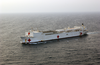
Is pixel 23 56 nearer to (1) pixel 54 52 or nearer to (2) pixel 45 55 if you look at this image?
(2) pixel 45 55

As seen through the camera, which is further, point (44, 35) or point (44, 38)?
point (44, 38)

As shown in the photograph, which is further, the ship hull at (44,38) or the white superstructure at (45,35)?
the white superstructure at (45,35)

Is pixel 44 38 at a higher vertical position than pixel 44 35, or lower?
lower

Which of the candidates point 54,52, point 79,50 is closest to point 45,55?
point 54,52

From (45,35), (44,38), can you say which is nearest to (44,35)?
(45,35)

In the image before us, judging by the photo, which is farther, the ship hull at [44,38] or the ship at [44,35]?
the ship at [44,35]

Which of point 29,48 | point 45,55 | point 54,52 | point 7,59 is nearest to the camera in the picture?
point 7,59

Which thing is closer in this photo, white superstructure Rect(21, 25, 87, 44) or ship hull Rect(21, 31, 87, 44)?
ship hull Rect(21, 31, 87, 44)

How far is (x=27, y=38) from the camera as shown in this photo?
3095cm

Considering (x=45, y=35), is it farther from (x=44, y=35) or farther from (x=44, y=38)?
(x=44, y=38)

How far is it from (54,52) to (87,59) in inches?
335

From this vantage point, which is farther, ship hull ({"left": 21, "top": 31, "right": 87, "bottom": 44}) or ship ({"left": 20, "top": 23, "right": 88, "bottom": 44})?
ship ({"left": 20, "top": 23, "right": 88, "bottom": 44})

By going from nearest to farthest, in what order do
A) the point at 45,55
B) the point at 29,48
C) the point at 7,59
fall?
the point at 7,59 → the point at 45,55 → the point at 29,48

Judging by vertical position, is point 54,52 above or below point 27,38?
below
